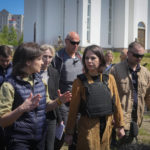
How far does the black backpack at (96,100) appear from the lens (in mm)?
2822

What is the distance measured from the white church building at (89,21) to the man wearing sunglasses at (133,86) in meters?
23.0

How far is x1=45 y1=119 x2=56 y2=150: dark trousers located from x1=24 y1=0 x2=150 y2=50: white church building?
23.7 m

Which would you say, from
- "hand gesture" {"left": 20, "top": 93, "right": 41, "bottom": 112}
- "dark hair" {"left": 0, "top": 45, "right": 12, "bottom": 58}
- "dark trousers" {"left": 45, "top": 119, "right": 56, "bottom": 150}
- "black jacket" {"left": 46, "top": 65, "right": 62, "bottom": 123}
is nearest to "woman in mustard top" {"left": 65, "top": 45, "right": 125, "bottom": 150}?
"dark trousers" {"left": 45, "top": 119, "right": 56, "bottom": 150}

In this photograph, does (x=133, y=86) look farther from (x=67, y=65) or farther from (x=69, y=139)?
(x=69, y=139)

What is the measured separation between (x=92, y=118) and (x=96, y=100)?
207 millimetres

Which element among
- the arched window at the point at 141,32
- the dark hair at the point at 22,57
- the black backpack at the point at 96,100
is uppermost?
the arched window at the point at 141,32

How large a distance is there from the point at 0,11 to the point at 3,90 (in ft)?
480

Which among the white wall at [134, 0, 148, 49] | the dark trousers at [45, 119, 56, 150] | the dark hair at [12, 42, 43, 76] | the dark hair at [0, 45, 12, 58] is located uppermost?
the white wall at [134, 0, 148, 49]

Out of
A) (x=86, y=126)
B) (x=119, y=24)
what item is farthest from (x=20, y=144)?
(x=119, y=24)

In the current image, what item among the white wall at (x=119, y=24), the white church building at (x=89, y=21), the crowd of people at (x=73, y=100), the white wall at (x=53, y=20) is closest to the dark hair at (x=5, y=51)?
the crowd of people at (x=73, y=100)

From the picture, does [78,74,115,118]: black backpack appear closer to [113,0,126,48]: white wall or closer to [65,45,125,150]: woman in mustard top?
[65,45,125,150]: woman in mustard top

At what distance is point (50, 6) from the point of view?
29.9m

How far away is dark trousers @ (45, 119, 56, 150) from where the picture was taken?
3.26 m

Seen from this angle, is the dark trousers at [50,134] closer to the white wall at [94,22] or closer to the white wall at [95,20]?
the white wall at [94,22]
